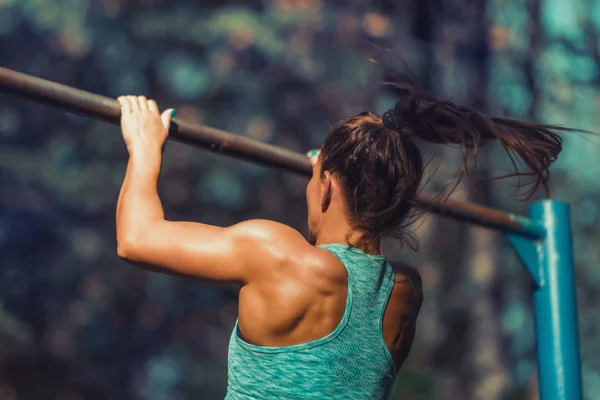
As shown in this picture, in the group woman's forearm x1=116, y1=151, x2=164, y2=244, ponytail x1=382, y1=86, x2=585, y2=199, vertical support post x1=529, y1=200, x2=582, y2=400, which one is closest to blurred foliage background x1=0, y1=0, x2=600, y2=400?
vertical support post x1=529, y1=200, x2=582, y2=400

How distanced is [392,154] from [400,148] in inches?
1.0

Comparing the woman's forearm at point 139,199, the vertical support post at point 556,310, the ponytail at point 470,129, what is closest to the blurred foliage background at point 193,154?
the vertical support post at point 556,310

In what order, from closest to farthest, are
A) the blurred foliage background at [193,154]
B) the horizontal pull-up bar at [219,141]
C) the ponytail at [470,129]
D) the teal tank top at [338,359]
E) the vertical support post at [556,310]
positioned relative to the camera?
the teal tank top at [338,359] < the horizontal pull-up bar at [219,141] < the ponytail at [470,129] < the vertical support post at [556,310] < the blurred foliage background at [193,154]

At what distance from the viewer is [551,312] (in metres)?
2.42

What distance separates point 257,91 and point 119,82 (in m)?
1.60

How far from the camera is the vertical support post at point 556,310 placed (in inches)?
92.9

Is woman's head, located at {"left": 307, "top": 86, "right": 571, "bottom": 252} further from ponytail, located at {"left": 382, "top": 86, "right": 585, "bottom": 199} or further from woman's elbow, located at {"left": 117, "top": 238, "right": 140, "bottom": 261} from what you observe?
woman's elbow, located at {"left": 117, "top": 238, "right": 140, "bottom": 261}

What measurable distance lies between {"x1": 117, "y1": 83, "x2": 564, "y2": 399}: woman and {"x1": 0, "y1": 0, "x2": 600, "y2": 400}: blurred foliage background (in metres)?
6.15

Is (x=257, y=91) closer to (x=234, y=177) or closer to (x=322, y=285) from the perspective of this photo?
(x=234, y=177)

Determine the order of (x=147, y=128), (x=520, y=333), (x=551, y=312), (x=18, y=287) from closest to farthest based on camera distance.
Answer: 1. (x=147, y=128)
2. (x=551, y=312)
3. (x=18, y=287)
4. (x=520, y=333)

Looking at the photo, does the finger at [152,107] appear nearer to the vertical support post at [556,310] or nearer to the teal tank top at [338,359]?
the teal tank top at [338,359]

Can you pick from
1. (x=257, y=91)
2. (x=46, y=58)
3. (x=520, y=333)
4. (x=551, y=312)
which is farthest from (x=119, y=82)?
(x=551, y=312)

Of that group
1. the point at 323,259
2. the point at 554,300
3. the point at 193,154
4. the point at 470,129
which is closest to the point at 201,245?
the point at 323,259

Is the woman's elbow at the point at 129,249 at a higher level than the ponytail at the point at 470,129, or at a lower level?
lower
